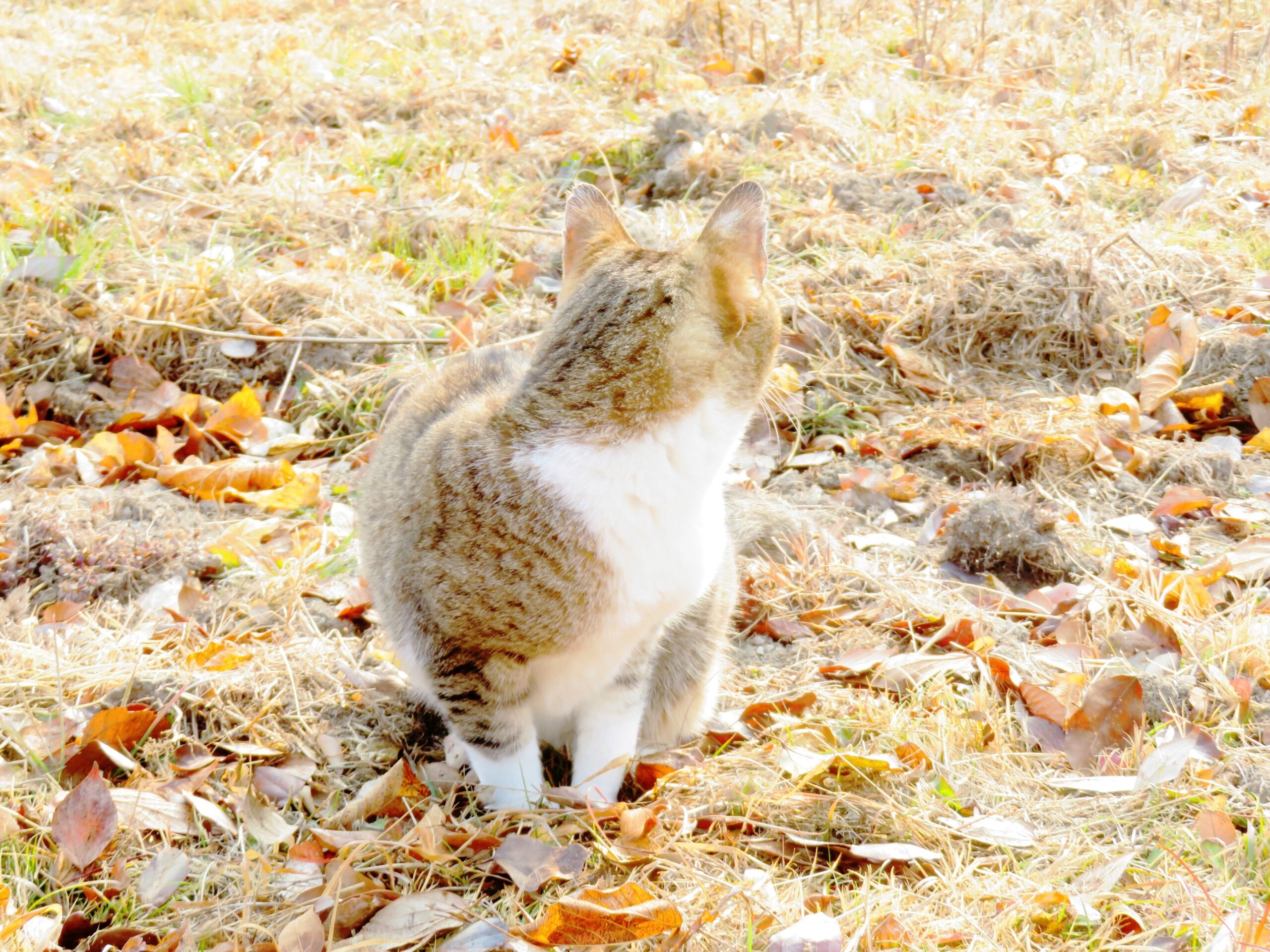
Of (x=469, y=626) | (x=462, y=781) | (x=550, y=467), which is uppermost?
(x=550, y=467)

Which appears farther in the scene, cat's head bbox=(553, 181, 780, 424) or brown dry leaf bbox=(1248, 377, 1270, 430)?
brown dry leaf bbox=(1248, 377, 1270, 430)

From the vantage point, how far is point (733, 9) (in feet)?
22.4

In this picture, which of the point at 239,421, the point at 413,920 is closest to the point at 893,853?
the point at 413,920

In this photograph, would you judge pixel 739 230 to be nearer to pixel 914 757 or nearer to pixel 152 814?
pixel 914 757

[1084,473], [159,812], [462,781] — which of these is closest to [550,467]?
[462,781]

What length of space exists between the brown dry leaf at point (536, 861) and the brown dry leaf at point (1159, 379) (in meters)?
2.47

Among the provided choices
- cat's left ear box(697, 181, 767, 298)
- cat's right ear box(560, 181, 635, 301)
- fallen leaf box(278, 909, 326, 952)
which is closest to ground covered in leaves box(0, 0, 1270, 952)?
fallen leaf box(278, 909, 326, 952)

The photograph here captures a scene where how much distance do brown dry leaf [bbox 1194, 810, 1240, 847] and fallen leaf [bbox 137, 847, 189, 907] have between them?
5.58 feet

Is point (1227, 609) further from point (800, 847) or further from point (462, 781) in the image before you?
point (462, 781)

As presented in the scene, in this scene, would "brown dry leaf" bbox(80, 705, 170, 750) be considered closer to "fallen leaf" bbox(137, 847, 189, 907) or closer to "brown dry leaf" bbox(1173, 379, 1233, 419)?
"fallen leaf" bbox(137, 847, 189, 907)

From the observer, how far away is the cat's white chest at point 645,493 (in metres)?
1.84

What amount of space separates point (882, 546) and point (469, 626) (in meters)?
1.37

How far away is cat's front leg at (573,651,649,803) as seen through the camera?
2125mm

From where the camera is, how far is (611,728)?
7.06 feet
